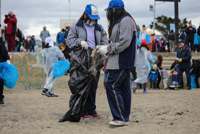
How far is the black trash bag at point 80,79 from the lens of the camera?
452cm

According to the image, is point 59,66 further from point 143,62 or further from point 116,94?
point 116,94

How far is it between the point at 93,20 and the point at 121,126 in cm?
195

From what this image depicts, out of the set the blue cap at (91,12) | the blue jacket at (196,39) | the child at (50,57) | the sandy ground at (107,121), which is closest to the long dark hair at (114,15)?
the blue cap at (91,12)

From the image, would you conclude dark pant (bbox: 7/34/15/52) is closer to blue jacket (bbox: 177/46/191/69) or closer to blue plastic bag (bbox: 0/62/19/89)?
blue plastic bag (bbox: 0/62/19/89)

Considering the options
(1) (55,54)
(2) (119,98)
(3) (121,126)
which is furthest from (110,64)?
(1) (55,54)

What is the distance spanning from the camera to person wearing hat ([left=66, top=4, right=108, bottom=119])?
15.3 feet

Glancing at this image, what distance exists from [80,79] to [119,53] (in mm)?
904

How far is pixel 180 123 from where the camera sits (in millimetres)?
4297

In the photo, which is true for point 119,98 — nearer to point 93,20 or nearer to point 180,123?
point 180,123

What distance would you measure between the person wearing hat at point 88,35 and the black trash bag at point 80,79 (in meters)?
0.15

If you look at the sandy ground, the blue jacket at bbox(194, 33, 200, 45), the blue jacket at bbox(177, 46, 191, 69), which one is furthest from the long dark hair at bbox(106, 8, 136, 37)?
the blue jacket at bbox(194, 33, 200, 45)

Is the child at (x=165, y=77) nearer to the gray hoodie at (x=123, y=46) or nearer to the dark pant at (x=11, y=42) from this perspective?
the dark pant at (x=11, y=42)

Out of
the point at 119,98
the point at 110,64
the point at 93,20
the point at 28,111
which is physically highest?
the point at 93,20

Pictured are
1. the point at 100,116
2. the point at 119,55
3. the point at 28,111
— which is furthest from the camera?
the point at 28,111
